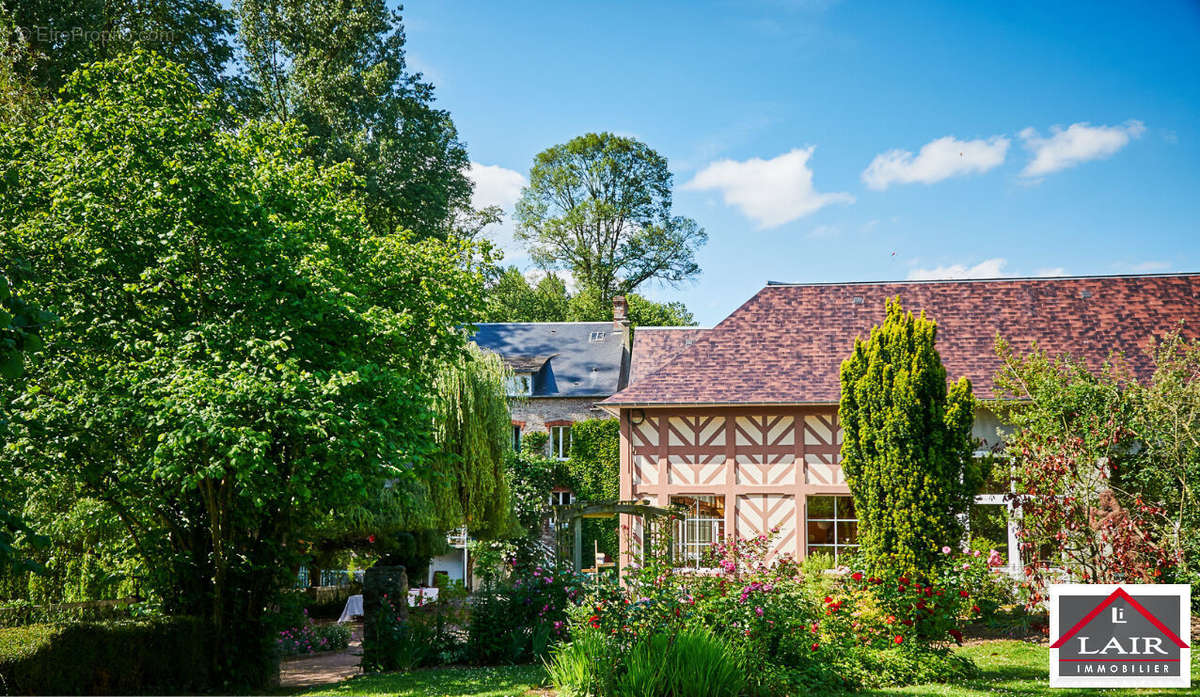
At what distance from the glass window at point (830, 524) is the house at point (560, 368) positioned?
1143cm

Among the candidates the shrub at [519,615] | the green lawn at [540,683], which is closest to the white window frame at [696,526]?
the shrub at [519,615]

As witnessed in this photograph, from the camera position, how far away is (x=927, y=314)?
61.1 feet

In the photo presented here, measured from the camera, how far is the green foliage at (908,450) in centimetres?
1062

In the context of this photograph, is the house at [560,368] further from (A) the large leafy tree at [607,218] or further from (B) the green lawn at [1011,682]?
(B) the green lawn at [1011,682]

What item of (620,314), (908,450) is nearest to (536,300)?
(620,314)

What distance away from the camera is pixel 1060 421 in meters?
11.9

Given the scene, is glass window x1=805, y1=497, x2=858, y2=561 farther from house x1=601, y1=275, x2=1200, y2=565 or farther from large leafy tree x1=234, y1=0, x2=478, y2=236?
large leafy tree x1=234, y1=0, x2=478, y2=236

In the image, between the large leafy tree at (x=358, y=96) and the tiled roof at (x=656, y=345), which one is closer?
the large leafy tree at (x=358, y=96)

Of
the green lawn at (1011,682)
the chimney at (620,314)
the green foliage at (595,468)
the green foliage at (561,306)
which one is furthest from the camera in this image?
the green foliage at (561,306)

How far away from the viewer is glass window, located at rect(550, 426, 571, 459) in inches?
1126

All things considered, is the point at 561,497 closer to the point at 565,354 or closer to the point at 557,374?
→ the point at 557,374

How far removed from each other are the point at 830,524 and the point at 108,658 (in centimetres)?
1239

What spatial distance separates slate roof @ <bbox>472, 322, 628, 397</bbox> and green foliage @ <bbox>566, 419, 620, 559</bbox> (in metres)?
1.68

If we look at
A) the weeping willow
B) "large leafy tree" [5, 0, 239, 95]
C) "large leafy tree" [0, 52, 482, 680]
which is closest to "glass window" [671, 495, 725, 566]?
the weeping willow
